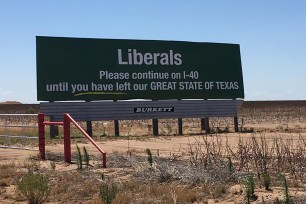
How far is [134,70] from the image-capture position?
2708 cm

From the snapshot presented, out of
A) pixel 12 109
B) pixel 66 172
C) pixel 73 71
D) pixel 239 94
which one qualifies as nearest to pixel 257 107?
pixel 12 109

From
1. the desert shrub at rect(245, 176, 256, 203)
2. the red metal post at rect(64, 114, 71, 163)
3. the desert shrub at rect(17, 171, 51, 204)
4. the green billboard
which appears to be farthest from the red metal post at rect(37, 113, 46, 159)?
the green billboard

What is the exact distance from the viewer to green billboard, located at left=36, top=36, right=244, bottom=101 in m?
25.1

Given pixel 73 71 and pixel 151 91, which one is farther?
pixel 151 91

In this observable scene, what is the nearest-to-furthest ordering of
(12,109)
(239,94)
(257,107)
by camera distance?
(239,94) < (12,109) < (257,107)

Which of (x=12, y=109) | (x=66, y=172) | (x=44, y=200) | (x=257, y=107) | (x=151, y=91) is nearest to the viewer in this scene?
(x=44, y=200)

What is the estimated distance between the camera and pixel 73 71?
25469mm

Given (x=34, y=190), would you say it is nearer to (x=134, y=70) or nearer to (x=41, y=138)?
(x=41, y=138)

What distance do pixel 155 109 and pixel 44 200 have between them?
1889 cm

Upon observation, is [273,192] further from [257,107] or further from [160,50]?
[257,107]

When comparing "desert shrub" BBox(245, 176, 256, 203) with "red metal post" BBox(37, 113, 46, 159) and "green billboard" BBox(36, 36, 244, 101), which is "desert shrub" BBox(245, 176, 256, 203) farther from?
"green billboard" BBox(36, 36, 244, 101)

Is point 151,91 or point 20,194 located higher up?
point 151,91

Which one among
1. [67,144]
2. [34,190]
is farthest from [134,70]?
[34,190]

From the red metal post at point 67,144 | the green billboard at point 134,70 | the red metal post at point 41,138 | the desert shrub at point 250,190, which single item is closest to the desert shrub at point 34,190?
the desert shrub at point 250,190
